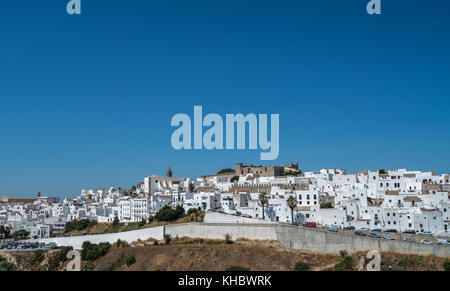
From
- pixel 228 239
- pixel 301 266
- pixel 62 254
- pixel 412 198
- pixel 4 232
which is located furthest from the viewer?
pixel 4 232

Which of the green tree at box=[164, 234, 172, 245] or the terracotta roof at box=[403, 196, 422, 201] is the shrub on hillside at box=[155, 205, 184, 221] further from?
the terracotta roof at box=[403, 196, 422, 201]

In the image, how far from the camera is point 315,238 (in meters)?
32.2

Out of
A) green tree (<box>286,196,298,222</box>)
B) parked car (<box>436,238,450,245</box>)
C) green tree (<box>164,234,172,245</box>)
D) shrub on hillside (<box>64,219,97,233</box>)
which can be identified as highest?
green tree (<box>286,196,298,222</box>)

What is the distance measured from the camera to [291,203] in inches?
1564

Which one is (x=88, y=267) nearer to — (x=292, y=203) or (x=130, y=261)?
(x=130, y=261)

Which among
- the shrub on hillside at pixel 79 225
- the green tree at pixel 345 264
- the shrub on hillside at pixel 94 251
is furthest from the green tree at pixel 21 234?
the green tree at pixel 345 264

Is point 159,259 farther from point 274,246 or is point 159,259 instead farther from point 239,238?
point 274,246

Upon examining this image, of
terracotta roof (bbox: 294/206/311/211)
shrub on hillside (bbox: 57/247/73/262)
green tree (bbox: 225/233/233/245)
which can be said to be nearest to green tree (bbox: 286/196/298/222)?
terracotta roof (bbox: 294/206/311/211)

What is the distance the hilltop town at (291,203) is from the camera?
35.2 metres

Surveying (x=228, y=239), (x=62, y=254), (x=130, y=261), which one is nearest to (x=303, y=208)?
(x=228, y=239)

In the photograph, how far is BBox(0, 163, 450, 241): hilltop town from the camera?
35.2 meters

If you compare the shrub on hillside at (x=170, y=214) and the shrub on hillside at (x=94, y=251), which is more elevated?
the shrub on hillside at (x=170, y=214)

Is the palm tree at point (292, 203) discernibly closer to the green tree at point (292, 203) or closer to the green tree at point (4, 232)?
the green tree at point (292, 203)
